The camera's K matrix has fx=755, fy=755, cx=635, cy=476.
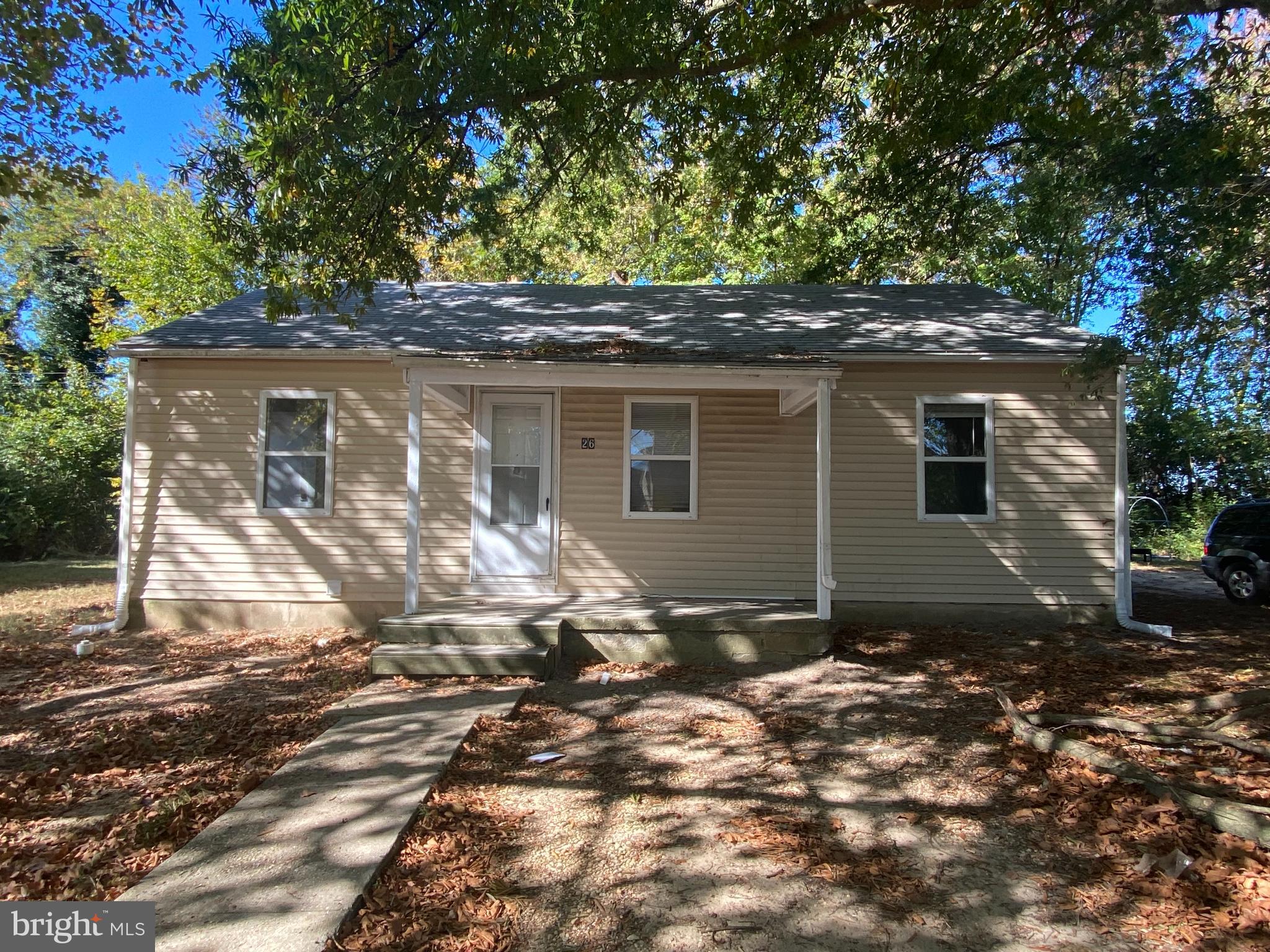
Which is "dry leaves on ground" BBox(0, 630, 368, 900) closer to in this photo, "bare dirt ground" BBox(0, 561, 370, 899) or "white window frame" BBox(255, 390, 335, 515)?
"bare dirt ground" BBox(0, 561, 370, 899)

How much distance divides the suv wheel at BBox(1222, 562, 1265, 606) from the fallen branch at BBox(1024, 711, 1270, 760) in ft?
27.7

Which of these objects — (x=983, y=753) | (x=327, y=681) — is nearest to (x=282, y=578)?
(x=327, y=681)

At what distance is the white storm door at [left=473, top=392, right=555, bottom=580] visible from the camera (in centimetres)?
875

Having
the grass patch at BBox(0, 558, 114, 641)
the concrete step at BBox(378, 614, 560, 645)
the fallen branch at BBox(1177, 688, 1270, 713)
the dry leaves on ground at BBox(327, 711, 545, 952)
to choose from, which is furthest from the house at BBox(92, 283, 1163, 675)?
the dry leaves on ground at BBox(327, 711, 545, 952)

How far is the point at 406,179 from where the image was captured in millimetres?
6730

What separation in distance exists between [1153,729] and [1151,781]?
917mm

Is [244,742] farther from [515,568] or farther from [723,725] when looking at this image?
[515,568]

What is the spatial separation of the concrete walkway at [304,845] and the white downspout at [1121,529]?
7.42m

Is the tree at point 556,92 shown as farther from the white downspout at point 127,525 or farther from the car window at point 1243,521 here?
the car window at point 1243,521

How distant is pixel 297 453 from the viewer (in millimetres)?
8828

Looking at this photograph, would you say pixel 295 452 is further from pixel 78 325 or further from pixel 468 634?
pixel 78 325

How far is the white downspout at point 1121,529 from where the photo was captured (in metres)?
8.48

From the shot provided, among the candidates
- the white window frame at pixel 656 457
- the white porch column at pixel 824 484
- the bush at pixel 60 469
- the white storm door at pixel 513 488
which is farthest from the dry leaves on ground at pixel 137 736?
the bush at pixel 60 469

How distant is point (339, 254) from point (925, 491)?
680cm
